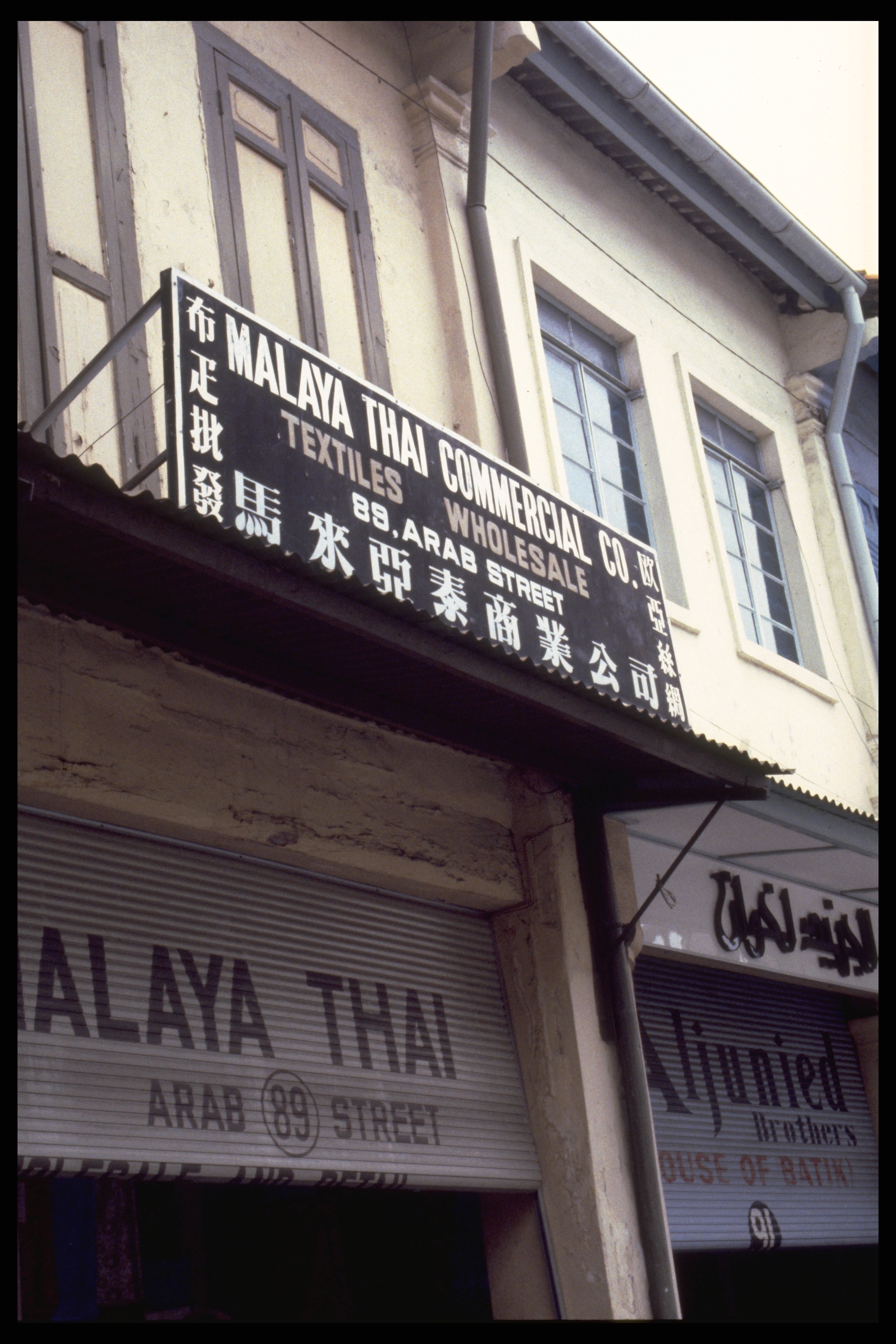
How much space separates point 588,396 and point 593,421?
192mm

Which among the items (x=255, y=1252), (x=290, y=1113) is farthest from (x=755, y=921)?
(x=290, y=1113)

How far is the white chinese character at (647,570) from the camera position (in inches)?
300

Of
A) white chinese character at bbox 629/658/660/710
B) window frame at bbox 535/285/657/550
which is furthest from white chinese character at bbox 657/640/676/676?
window frame at bbox 535/285/657/550

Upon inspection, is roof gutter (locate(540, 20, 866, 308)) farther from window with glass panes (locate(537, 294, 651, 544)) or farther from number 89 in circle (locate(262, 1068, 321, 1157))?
number 89 in circle (locate(262, 1068, 321, 1157))

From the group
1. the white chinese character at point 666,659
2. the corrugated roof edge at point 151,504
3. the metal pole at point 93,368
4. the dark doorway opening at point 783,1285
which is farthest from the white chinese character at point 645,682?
the dark doorway opening at point 783,1285

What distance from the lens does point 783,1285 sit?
1047 centimetres

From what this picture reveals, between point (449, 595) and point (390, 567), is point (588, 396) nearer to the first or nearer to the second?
point (449, 595)

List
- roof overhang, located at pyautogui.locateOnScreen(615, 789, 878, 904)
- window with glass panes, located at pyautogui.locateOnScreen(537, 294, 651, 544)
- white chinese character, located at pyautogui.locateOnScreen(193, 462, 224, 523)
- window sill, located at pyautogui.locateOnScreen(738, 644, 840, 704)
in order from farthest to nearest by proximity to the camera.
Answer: window sill, located at pyautogui.locateOnScreen(738, 644, 840, 704), window with glass panes, located at pyautogui.locateOnScreen(537, 294, 651, 544), roof overhang, located at pyautogui.locateOnScreen(615, 789, 878, 904), white chinese character, located at pyautogui.locateOnScreen(193, 462, 224, 523)

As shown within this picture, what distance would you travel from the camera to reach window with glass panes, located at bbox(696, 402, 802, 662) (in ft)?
35.4

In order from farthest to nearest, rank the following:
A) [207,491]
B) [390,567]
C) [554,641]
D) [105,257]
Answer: [554,641] < [105,257] < [390,567] < [207,491]

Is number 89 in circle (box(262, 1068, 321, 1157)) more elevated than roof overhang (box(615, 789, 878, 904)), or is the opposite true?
roof overhang (box(615, 789, 878, 904))

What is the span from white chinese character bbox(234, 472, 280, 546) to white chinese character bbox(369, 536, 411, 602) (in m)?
0.51

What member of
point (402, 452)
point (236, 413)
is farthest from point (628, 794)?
point (236, 413)

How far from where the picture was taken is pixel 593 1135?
685cm
